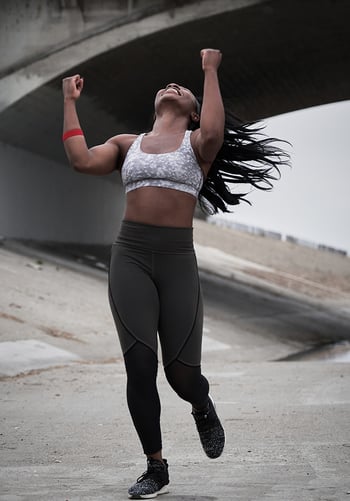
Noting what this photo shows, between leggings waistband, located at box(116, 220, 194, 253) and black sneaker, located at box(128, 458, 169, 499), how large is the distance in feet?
3.63

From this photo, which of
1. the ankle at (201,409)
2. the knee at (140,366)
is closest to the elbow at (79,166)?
the knee at (140,366)

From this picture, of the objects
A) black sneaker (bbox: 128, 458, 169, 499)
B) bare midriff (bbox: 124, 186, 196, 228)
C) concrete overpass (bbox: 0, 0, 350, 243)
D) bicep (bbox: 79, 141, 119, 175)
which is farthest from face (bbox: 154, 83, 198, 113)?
concrete overpass (bbox: 0, 0, 350, 243)

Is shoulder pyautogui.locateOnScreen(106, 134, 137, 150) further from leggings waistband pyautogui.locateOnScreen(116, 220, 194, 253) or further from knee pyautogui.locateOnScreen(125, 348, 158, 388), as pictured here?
knee pyautogui.locateOnScreen(125, 348, 158, 388)

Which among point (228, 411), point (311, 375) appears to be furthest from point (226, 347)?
point (228, 411)

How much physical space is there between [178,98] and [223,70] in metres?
22.2

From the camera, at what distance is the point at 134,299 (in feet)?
17.6

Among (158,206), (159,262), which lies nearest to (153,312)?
(159,262)

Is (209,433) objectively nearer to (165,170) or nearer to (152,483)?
(152,483)

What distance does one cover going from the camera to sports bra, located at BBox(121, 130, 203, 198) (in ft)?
18.1

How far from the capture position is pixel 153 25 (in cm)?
2395

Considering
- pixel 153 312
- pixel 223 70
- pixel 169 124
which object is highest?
pixel 223 70

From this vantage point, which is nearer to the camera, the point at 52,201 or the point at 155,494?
the point at 155,494

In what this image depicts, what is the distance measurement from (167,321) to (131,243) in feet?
1.49

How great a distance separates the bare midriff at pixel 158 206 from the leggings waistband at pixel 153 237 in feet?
0.09
